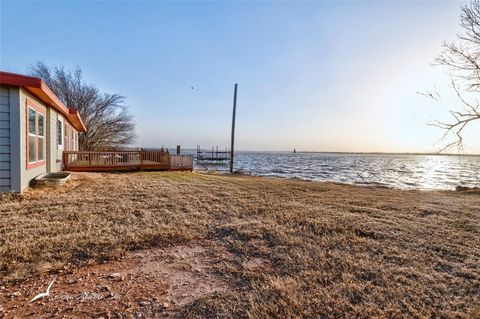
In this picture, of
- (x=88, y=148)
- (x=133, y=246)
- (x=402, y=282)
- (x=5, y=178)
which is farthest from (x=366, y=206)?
(x=88, y=148)

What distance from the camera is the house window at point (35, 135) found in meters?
7.04

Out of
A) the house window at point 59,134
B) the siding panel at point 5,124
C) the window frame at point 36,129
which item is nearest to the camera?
the siding panel at point 5,124

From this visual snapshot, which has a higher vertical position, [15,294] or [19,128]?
[19,128]

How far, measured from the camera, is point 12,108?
20.2 feet

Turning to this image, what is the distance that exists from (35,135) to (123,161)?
19.5 ft

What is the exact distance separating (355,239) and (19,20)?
45.1ft

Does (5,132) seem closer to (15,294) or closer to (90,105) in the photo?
(15,294)

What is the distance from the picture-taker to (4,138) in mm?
6113

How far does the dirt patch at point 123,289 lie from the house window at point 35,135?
18.0ft

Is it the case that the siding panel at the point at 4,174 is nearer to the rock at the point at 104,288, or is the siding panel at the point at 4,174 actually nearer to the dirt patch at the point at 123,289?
the dirt patch at the point at 123,289

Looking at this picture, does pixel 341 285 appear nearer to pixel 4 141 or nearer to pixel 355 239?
pixel 355 239

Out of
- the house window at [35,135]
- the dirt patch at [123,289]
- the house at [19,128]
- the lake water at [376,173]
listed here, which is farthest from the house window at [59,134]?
the lake water at [376,173]

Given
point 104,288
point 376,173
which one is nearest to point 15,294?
point 104,288

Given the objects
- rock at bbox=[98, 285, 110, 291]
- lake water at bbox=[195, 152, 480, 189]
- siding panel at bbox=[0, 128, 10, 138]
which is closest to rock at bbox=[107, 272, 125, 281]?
rock at bbox=[98, 285, 110, 291]
